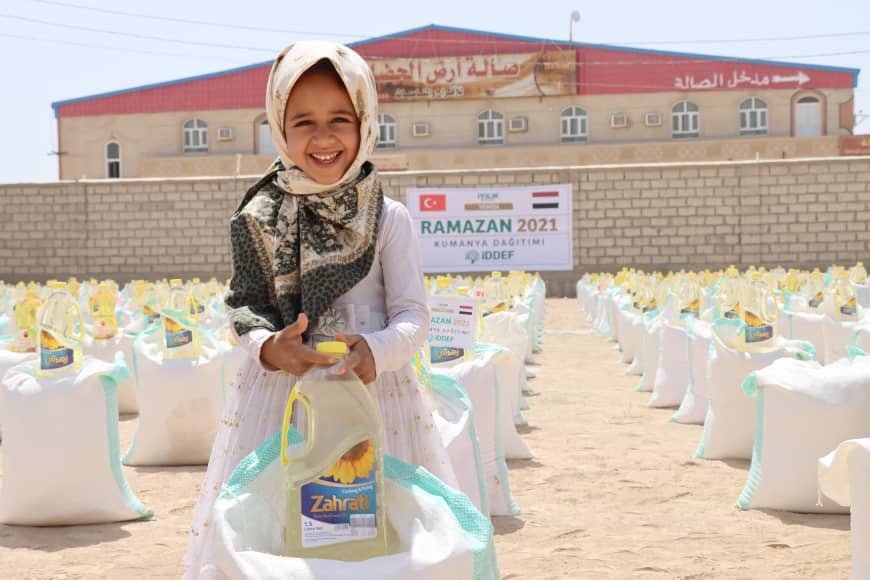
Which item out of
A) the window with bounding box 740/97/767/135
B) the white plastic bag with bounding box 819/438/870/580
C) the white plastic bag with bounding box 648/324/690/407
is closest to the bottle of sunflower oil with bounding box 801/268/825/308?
the white plastic bag with bounding box 648/324/690/407

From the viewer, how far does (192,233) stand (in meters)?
24.5

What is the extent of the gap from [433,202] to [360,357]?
21.2m

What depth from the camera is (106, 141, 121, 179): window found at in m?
37.6

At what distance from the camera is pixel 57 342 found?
501cm

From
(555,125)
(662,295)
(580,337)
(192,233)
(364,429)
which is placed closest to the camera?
(364,429)

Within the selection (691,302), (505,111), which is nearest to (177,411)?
(691,302)

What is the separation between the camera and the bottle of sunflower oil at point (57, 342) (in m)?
5.00

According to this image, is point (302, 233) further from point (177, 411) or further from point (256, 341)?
point (177, 411)

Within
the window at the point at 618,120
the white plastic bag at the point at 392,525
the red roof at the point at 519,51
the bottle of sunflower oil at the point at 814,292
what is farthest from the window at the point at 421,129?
the white plastic bag at the point at 392,525

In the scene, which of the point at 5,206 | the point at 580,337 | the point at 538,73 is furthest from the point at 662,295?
the point at 538,73

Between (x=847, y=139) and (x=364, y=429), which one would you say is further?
(x=847, y=139)

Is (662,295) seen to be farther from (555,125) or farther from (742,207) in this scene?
(555,125)

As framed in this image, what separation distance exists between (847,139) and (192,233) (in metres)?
19.1

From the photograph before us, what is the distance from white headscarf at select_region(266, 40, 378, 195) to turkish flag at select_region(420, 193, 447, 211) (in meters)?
20.9
